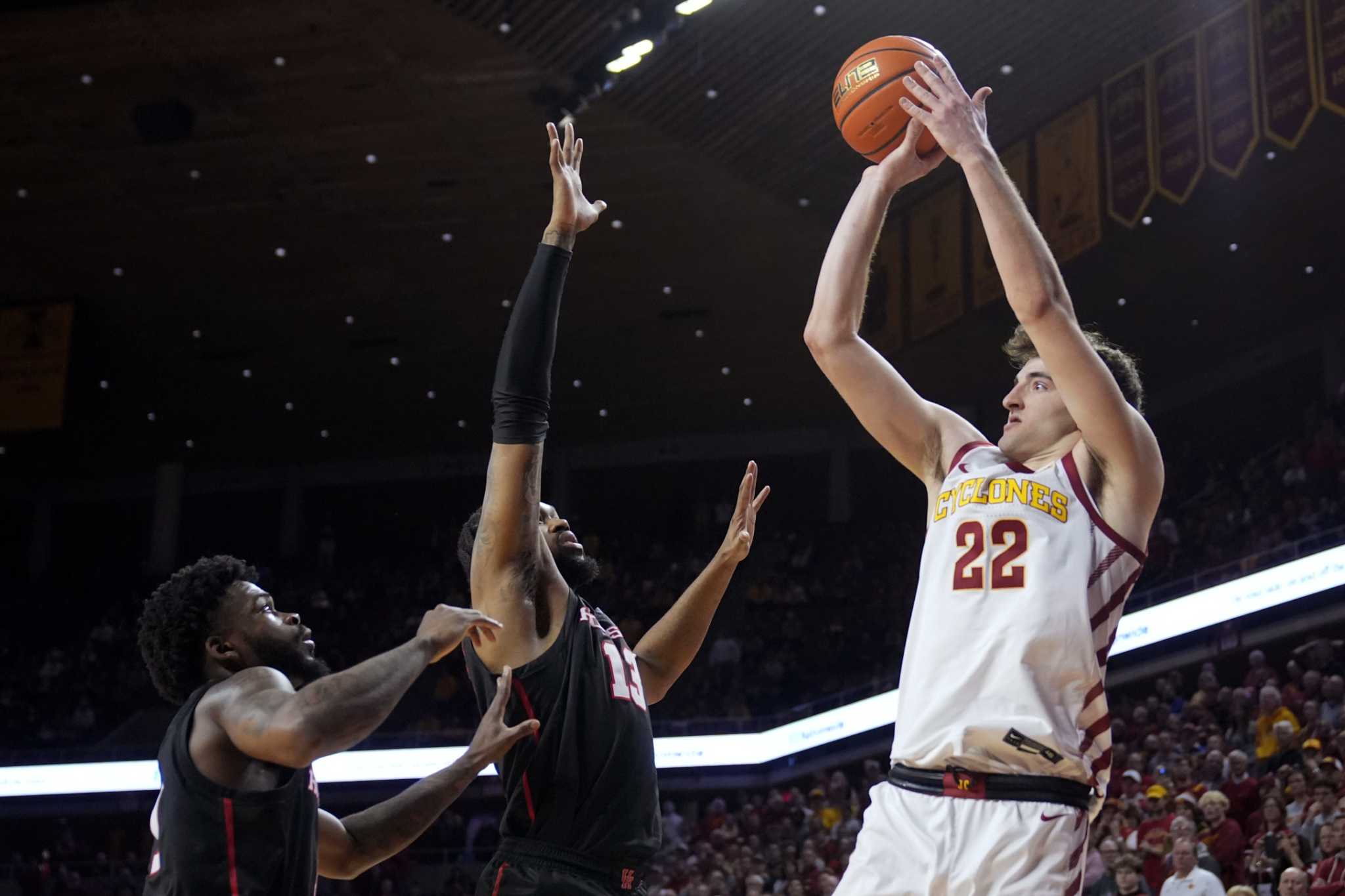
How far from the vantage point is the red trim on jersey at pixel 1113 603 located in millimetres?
2951

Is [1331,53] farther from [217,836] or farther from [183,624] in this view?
[217,836]

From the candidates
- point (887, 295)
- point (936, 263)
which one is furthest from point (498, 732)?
point (887, 295)

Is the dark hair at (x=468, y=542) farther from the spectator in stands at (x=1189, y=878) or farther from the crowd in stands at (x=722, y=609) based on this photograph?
the crowd in stands at (x=722, y=609)

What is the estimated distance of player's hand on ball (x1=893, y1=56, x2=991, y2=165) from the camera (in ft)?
10.1

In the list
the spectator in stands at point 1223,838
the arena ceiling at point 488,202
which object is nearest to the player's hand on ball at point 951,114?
the spectator in stands at point 1223,838

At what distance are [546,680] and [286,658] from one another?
66 cm

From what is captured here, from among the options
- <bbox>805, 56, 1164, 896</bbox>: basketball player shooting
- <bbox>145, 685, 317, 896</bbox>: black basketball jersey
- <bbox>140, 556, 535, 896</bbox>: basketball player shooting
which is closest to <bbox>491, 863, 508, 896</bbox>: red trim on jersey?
<bbox>140, 556, 535, 896</bbox>: basketball player shooting

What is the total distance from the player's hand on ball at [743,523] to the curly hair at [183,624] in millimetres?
1651

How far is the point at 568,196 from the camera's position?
12.9 ft

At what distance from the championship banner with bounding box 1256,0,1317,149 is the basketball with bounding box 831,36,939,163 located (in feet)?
32.1

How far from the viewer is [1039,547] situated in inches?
116

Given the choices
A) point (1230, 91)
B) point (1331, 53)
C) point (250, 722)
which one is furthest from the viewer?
point (1230, 91)

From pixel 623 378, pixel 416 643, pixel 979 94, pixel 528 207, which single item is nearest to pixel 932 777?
pixel 416 643

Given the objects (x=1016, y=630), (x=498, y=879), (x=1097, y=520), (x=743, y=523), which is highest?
(x=743, y=523)
